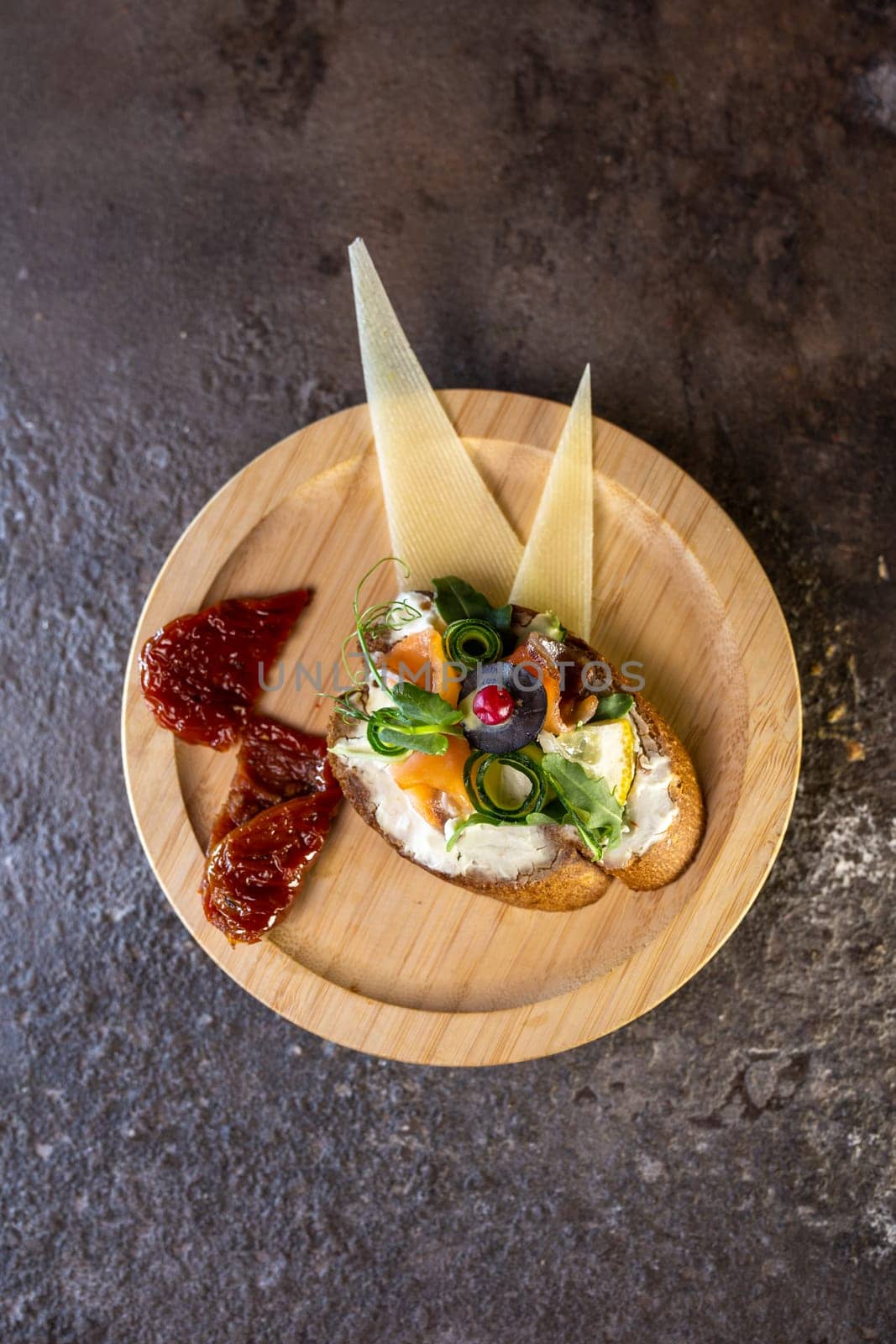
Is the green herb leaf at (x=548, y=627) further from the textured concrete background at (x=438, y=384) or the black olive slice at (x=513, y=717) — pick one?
the textured concrete background at (x=438, y=384)

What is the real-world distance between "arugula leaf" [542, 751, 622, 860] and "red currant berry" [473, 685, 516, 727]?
0.22 m

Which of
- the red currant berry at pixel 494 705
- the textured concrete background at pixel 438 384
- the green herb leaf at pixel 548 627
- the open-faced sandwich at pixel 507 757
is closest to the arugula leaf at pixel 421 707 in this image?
the open-faced sandwich at pixel 507 757

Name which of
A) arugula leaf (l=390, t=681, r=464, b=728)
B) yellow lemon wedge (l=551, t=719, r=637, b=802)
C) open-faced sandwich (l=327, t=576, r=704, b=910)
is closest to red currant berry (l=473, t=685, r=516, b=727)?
open-faced sandwich (l=327, t=576, r=704, b=910)

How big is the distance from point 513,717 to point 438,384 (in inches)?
69.9

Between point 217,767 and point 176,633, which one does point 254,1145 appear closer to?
point 217,767

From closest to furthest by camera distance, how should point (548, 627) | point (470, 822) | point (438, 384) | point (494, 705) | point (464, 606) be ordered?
A: 1. point (494, 705)
2. point (470, 822)
3. point (548, 627)
4. point (464, 606)
5. point (438, 384)

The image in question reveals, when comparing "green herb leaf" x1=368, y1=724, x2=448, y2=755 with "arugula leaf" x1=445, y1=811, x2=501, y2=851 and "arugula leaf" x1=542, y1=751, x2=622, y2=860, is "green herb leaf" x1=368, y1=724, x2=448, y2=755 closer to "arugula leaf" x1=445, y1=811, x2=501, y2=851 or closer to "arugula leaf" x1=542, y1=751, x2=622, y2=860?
"arugula leaf" x1=445, y1=811, x2=501, y2=851

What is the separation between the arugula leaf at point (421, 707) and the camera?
3.53 metres

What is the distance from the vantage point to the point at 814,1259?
4.36 m

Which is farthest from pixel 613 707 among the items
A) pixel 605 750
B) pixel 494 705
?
pixel 494 705

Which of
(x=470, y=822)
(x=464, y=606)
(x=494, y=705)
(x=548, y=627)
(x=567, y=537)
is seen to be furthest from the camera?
(x=567, y=537)

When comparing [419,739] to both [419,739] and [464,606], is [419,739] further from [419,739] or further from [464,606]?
[464,606]

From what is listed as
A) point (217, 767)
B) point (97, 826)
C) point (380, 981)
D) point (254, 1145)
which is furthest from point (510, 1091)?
point (97, 826)

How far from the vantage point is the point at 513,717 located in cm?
354
